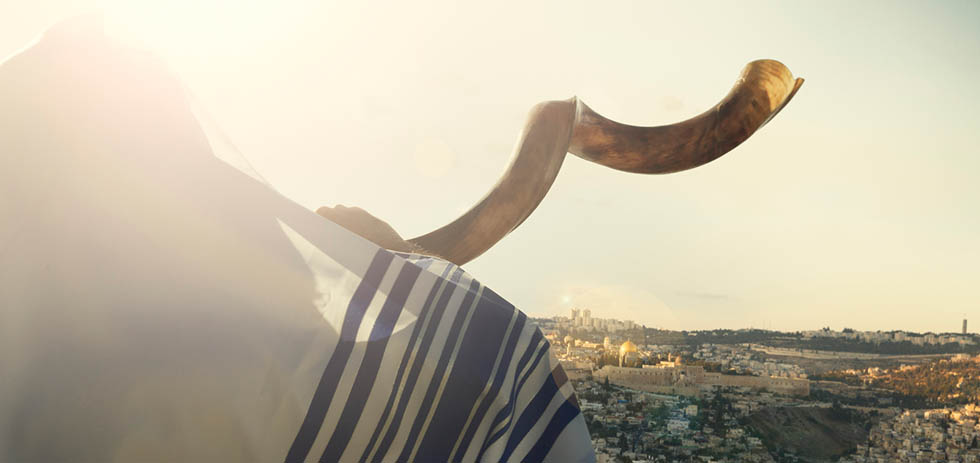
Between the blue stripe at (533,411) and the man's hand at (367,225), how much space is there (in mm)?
191

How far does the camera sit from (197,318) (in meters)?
0.26

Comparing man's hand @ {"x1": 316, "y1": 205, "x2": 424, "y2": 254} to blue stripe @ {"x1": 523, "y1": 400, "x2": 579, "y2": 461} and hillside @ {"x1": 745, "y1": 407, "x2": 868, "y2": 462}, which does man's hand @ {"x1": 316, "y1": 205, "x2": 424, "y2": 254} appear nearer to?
blue stripe @ {"x1": 523, "y1": 400, "x2": 579, "y2": 461}

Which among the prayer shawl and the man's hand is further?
the man's hand

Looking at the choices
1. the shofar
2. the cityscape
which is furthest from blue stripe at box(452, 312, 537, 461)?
the cityscape

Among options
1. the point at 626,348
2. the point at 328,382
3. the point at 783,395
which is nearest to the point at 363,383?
the point at 328,382

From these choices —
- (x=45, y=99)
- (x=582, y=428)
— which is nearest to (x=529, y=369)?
(x=582, y=428)

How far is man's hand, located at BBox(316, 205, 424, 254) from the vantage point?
48 centimetres

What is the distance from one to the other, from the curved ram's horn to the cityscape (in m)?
3.57

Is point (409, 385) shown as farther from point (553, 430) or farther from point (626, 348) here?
point (626, 348)

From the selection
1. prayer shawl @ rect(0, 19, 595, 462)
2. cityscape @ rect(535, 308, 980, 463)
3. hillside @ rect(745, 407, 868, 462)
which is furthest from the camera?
hillside @ rect(745, 407, 868, 462)

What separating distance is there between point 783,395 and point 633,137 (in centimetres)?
751

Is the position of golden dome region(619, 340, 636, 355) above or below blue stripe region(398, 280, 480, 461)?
below

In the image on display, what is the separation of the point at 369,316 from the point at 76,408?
0.37 feet

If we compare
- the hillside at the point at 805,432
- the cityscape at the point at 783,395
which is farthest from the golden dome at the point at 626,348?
the hillside at the point at 805,432
